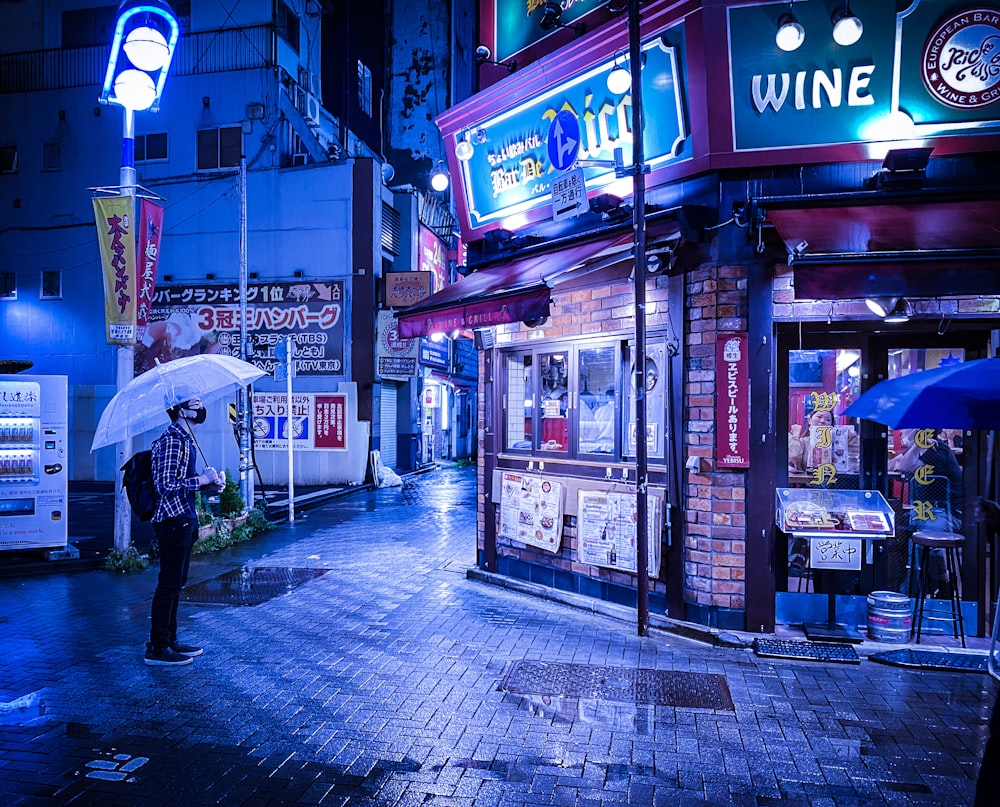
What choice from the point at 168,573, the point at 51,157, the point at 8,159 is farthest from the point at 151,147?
the point at 168,573

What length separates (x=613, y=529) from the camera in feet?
25.9

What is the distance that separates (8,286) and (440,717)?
80.7ft

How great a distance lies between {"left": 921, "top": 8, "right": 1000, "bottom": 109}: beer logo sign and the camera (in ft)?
21.0

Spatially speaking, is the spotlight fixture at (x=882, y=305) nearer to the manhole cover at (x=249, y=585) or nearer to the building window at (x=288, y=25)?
the manhole cover at (x=249, y=585)

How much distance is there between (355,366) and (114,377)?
25.9 ft

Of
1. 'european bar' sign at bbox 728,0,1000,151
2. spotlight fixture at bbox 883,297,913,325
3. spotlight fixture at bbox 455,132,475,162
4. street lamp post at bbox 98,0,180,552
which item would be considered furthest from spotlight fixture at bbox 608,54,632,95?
street lamp post at bbox 98,0,180,552

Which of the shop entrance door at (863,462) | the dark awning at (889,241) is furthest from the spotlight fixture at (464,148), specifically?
the shop entrance door at (863,462)

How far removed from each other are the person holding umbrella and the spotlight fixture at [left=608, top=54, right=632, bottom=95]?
5536 millimetres

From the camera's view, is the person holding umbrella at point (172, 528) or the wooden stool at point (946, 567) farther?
the wooden stool at point (946, 567)

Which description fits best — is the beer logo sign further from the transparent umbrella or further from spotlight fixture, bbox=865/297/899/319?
the transparent umbrella

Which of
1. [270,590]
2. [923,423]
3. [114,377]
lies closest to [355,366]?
[114,377]

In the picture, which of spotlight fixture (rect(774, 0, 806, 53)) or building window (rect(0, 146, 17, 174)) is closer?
spotlight fixture (rect(774, 0, 806, 53))

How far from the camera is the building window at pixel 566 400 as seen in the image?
825 cm

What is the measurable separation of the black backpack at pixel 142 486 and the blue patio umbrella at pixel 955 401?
585 centimetres
